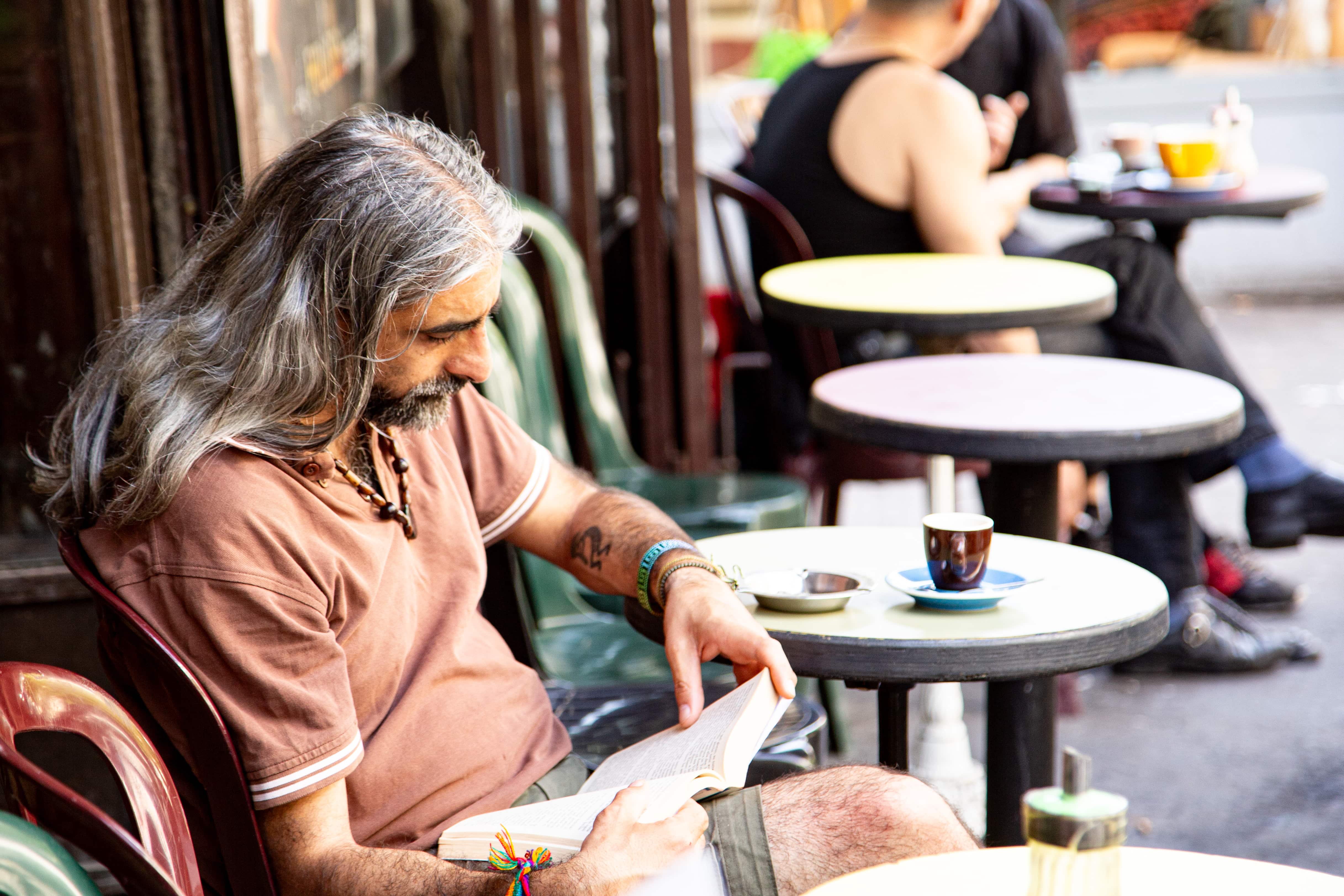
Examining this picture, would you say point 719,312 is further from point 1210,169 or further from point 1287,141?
point 1287,141

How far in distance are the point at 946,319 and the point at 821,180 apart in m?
1.01

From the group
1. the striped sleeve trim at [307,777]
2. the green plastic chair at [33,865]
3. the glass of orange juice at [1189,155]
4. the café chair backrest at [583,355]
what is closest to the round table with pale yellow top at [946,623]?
the striped sleeve trim at [307,777]

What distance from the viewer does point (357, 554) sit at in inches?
62.5

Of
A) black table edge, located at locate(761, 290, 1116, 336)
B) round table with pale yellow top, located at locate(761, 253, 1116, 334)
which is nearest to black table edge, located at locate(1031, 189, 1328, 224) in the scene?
round table with pale yellow top, located at locate(761, 253, 1116, 334)

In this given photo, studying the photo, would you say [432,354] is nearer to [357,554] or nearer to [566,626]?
[357,554]

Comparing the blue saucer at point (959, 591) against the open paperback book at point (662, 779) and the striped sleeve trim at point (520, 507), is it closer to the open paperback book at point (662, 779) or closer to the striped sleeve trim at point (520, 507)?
the open paperback book at point (662, 779)

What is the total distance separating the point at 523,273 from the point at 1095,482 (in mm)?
2370

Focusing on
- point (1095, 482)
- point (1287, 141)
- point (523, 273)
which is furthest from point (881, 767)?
point (1287, 141)

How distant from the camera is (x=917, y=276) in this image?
3.53m

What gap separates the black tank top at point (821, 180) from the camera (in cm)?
391

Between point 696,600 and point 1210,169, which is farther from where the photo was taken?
point 1210,169

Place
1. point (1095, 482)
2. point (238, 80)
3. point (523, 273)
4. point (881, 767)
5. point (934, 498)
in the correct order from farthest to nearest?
point (1095, 482) → point (523, 273) → point (934, 498) → point (238, 80) → point (881, 767)

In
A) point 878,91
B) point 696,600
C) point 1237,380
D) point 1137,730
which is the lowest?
point 1137,730

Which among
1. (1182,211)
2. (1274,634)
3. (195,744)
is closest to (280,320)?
(195,744)
